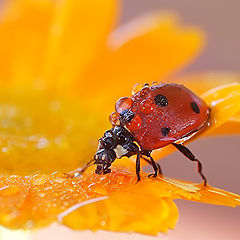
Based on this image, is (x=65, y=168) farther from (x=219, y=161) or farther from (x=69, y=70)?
(x=219, y=161)

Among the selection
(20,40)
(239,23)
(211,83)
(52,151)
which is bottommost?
(52,151)

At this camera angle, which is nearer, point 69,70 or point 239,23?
point 69,70

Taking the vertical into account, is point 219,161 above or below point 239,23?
below

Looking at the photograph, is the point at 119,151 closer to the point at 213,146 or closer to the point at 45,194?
the point at 45,194

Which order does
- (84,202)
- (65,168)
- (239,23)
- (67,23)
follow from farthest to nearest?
1. (239,23)
2. (67,23)
3. (65,168)
4. (84,202)

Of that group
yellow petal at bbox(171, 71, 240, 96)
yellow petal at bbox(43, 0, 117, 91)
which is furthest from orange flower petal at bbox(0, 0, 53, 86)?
yellow petal at bbox(171, 71, 240, 96)

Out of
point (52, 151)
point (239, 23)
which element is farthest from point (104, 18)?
point (239, 23)
